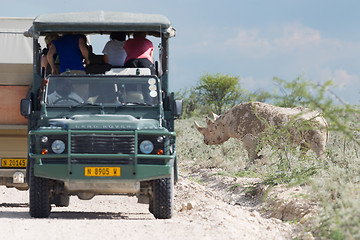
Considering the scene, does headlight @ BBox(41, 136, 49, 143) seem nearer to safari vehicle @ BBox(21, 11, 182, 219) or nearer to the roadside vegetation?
safari vehicle @ BBox(21, 11, 182, 219)

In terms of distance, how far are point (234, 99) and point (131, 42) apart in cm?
3222

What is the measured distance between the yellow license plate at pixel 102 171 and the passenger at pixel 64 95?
1.41 meters

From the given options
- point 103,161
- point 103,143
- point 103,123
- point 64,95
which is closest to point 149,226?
point 103,161

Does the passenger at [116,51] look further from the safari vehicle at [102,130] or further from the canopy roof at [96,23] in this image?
the canopy roof at [96,23]

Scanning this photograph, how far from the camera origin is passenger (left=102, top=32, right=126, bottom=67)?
11.6 meters

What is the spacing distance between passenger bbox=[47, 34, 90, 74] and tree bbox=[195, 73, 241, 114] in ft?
104

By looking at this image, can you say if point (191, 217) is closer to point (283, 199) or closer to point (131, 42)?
point (283, 199)

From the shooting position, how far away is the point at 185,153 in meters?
23.2

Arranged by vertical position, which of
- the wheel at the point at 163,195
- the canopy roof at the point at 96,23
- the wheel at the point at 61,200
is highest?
the canopy roof at the point at 96,23

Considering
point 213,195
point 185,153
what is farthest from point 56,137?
point 185,153

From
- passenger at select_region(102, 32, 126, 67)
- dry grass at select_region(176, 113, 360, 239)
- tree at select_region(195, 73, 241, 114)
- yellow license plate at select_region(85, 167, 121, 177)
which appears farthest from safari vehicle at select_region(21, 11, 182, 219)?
tree at select_region(195, 73, 241, 114)

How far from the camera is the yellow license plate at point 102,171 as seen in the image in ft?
30.2

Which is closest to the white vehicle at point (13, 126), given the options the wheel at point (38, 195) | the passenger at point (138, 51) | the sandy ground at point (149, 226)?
the sandy ground at point (149, 226)

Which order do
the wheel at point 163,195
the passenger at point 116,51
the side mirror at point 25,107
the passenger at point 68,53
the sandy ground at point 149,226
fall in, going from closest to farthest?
the sandy ground at point 149,226 → the wheel at point 163,195 → the side mirror at point 25,107 → the passenger at point 68,53 → the passenger at point 116,51
